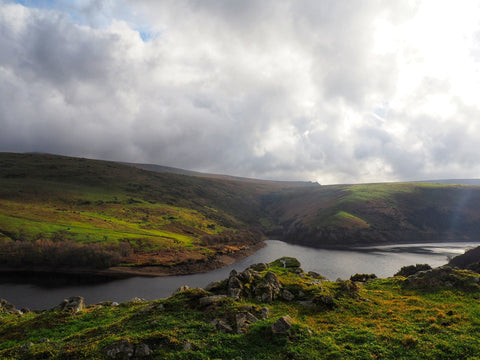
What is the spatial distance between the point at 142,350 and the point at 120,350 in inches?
53.9

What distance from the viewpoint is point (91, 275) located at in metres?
99.8

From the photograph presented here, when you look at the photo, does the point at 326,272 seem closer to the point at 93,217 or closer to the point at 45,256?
the point at 45,256

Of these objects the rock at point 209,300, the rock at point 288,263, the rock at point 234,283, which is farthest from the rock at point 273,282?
the rock at point 288,263

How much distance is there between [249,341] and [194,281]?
89.5m

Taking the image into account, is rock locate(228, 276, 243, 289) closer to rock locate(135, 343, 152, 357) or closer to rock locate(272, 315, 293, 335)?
rock locate(272, 315, 293, 335)

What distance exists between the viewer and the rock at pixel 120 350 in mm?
14734

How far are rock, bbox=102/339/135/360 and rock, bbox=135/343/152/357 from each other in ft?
0.87

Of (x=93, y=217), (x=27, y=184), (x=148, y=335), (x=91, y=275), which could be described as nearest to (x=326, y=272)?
(x=91, y=275)

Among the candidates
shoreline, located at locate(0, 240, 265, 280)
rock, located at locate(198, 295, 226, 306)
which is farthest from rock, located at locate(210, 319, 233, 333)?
shoreline, located at locate(0, 240, 265, 280)

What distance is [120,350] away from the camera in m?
14.9

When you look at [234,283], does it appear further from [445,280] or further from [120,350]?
[445,280]

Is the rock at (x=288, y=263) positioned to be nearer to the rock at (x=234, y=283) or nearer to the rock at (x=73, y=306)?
the rock at (x=234, y=283)

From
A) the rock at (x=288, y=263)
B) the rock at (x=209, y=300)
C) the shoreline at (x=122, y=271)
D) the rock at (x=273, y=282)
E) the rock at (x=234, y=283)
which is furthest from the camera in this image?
the shoreline at (x=122, y=271)

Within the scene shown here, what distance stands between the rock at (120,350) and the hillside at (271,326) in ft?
0.18
